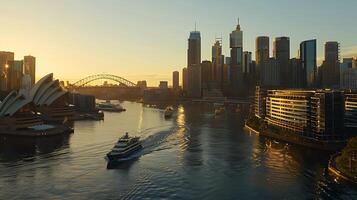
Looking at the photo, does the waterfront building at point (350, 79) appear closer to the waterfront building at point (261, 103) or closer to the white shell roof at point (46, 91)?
the waterfront building at point (261, 103)

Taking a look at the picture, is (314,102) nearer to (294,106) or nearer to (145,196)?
(294,106)

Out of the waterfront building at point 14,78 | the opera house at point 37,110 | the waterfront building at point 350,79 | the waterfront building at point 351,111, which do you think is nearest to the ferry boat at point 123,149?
the opera house at point 37,110

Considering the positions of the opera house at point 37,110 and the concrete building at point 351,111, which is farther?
the opera house at point 37,110

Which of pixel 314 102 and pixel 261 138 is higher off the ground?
pixel 314 102

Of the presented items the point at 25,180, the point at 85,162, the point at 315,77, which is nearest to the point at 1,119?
the point at 85,162

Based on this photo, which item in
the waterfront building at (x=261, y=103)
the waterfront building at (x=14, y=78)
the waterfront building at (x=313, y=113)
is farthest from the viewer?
the waterfront building at (x=14, y=78)

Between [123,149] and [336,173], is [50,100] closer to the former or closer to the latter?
[123,149]
